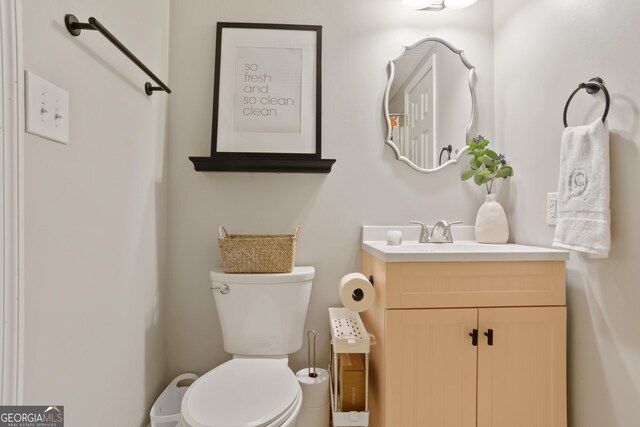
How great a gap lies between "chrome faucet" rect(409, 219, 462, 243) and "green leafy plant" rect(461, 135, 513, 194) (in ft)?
0.78

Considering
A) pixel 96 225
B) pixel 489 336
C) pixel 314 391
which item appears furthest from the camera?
pixel 314 391

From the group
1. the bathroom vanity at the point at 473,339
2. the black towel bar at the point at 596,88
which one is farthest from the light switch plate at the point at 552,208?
the black towel bar at the point at 596,88

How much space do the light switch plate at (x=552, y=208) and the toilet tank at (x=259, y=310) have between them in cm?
105

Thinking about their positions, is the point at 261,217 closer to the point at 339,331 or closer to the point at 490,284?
the point at 339,331

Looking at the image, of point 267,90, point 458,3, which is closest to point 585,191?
point 458,3

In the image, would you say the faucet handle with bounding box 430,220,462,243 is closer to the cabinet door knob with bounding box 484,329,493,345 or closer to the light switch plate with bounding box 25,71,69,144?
the cabinet door knob with bounding box 484,329,493,345

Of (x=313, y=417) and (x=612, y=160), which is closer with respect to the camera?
(x=612, y=160)

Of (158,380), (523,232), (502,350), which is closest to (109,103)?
Answer: (158,380)

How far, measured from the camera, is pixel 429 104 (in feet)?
5.39

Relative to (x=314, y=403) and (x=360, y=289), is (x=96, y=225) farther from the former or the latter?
(x=314, y=403)

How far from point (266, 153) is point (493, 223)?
115 cm

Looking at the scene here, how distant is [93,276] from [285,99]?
44.3 inches

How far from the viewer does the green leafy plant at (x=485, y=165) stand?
4.89 feet

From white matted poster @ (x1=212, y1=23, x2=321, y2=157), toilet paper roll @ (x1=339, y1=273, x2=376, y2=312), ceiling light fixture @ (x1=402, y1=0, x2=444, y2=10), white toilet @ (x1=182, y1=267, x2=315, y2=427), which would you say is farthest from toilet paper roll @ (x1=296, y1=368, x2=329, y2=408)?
ceiling light fixture @ (x1=402, y1=0, x2=444, y2=10)
